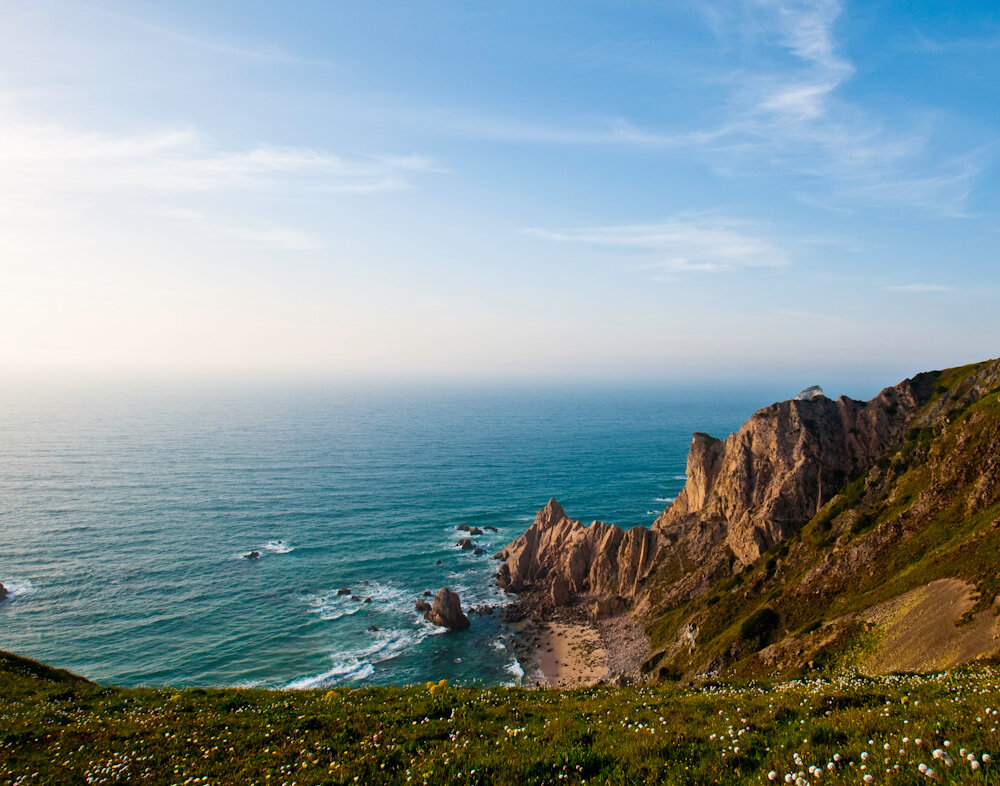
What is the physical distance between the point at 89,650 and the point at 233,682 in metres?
23.0

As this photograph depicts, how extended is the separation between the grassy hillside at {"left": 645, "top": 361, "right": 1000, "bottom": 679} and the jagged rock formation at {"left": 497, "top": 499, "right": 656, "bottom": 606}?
39.8 feet

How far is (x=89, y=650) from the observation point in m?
63.6

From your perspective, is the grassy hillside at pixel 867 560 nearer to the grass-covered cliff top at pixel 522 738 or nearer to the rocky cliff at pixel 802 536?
the rocky cliff at pixel 802 536

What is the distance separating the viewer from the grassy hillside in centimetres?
4159

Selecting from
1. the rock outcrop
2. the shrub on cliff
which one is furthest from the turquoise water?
the shrub on cliff

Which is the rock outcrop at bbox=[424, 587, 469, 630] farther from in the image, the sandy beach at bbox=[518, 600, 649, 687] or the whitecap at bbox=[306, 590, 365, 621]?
the whitecap at bbox=[306, 590, 365, 621]

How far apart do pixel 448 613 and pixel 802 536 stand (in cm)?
4991

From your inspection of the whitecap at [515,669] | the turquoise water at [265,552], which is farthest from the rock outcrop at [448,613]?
the whitecap at [515,669]

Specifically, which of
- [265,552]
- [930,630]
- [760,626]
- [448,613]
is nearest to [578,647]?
[448,613]

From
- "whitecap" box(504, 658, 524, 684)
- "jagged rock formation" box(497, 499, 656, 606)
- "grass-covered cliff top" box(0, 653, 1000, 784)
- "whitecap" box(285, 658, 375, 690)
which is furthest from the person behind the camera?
"jagged rock formation" box(497, 499, 656, 606)

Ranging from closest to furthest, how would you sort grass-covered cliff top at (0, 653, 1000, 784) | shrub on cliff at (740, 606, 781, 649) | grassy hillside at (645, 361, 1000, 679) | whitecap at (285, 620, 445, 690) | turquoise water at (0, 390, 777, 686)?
1. grass-covered cliff top at (0, 653, 1000, 784)
2. grassy hillside at (645, 361, 1000, 679)
3. shrub on cliff at (740, 606, 781, 649)
4. whitecap at (285, 620, 445, 690)
5. turquoise water at (0, 390, 777, 686)

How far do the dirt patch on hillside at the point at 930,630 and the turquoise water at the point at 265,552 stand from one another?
130ft

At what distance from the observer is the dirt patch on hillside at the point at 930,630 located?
31.3 meters

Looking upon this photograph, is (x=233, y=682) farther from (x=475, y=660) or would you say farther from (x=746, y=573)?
(x=746, y=573)
